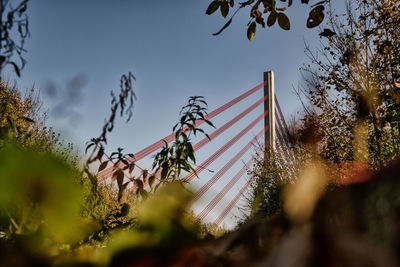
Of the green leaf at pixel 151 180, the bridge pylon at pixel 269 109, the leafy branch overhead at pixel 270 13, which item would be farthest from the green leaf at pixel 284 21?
the bridge pylon at pixel 269 109

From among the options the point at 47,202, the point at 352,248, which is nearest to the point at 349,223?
the point at 352,248

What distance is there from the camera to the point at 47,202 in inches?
6.0

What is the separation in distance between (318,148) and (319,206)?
18.6ft

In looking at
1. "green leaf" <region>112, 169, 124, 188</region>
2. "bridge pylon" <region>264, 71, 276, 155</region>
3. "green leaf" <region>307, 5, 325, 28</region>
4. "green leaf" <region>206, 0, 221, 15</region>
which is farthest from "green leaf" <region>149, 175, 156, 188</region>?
"bridge pylon" <region>264, 71, 276, 155</region>

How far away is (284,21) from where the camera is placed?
923mm

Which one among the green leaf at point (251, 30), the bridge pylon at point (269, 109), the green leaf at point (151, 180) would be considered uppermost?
the bridge pylon at point (269, 109)

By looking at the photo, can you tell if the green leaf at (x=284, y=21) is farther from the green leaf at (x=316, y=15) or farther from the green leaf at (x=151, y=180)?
the green leaf at (x=151, y=180)

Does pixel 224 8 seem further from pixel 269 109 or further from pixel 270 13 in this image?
pixel 269 109

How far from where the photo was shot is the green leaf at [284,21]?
92cm

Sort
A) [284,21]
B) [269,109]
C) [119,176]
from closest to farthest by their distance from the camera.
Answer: [119,176] < [284,21] < [269,109]

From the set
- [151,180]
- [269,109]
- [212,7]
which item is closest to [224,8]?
[212,7]

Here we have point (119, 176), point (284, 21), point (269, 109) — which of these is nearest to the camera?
point (119, 176)

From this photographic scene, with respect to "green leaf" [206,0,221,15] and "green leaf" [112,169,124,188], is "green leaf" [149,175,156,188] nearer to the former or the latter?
"green leaf" [112,169,124,188]

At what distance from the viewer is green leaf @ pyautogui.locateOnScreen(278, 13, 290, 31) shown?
92 centimetres
